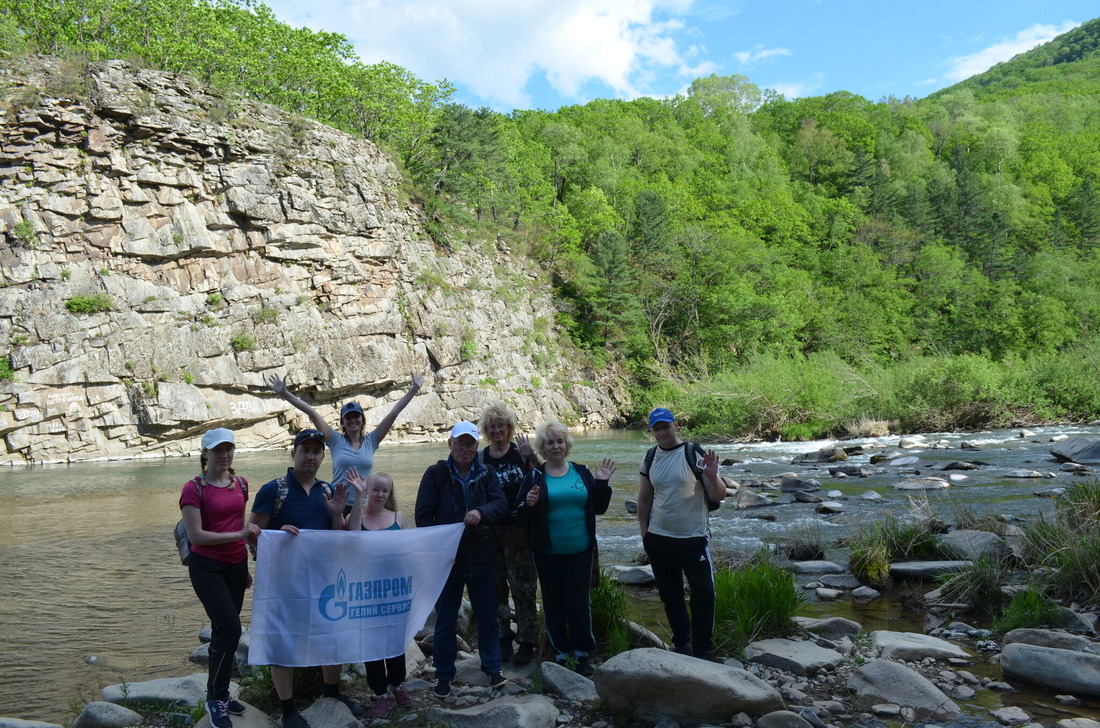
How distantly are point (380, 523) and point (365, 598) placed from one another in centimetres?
50

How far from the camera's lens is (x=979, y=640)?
5.80 m

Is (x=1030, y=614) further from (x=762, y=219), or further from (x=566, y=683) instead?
(x=762, y=219)

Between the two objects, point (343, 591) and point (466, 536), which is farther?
point (466, 536)

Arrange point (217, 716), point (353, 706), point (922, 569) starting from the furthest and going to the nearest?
point (922, 569), point (353, 706), point (217, 716)

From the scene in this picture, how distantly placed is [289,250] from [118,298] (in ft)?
26.1

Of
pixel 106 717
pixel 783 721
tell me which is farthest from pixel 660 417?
pixel 106 717

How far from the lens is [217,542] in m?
4.24

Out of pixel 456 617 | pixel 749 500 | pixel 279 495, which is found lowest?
pixel 749 500

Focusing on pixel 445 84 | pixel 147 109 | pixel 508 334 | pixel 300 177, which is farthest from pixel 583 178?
pixel 147 109

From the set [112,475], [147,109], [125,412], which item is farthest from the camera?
[147,109]

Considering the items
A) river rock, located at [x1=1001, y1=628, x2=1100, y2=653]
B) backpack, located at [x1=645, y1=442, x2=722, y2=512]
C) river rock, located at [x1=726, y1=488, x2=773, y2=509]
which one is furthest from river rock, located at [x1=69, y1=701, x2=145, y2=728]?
river rock, located at [x1=726, y1=488, x2=773, y2=509]

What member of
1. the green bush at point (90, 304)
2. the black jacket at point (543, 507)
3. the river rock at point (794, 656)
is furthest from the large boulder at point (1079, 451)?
the green bush at point (90, 304)

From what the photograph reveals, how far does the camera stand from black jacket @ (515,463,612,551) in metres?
5.14

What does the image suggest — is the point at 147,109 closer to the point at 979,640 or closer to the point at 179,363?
the point at 179,363
